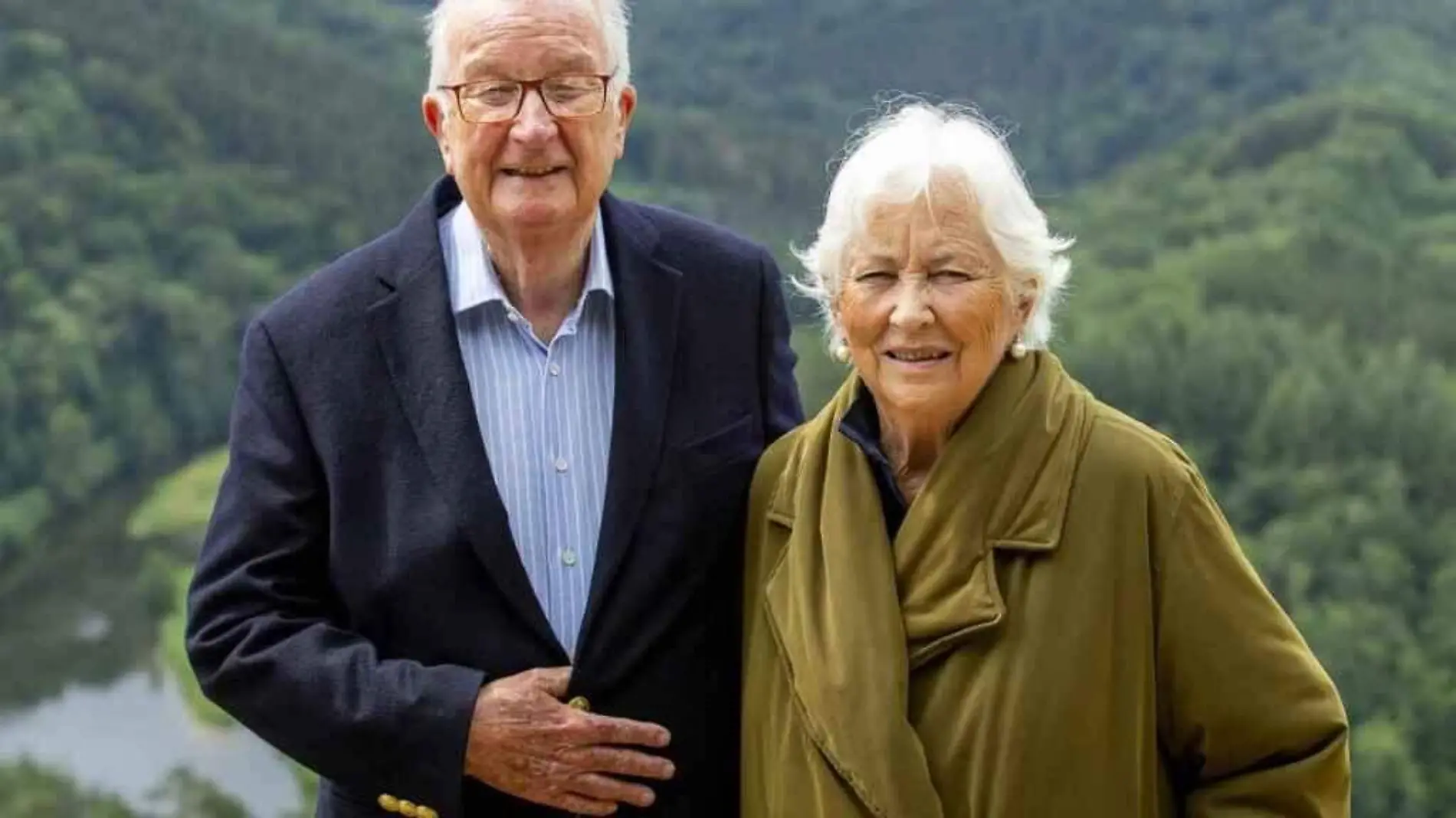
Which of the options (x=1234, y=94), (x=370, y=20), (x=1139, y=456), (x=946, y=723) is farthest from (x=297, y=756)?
(x=1234, y=94)

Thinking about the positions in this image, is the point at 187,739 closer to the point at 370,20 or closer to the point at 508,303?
the point at 370,20

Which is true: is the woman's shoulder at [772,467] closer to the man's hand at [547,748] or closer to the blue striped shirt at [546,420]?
the blue striped shirt at [546,420]

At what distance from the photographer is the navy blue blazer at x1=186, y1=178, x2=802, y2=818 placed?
87.0 inches

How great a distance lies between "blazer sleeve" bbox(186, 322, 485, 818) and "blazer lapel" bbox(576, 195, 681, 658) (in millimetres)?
216

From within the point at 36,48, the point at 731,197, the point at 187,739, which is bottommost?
the point at 187,739

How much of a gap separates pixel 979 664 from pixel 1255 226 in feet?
114

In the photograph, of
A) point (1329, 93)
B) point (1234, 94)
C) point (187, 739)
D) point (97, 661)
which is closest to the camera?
point (187, 739)

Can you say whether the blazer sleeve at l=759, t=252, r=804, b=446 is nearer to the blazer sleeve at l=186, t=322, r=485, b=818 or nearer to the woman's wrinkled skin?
the woman's wrinkled skin

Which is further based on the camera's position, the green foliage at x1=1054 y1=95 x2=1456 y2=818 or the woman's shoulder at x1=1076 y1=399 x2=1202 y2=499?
the green foliage at x1=1054 y1=95 x2=1456 y2=818

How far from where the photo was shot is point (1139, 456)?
2.04 m

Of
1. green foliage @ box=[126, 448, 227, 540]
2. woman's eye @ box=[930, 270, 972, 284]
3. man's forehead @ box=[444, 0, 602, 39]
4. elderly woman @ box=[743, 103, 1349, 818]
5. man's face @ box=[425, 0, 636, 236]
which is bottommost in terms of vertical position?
green foliage @ box=[126, 448, 227, 540]

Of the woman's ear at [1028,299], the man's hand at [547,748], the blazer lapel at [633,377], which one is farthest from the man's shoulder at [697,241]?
the man's hand at [547,748]

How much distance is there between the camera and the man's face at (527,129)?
2.20m

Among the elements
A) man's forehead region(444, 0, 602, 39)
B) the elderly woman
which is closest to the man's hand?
the elderly woman
